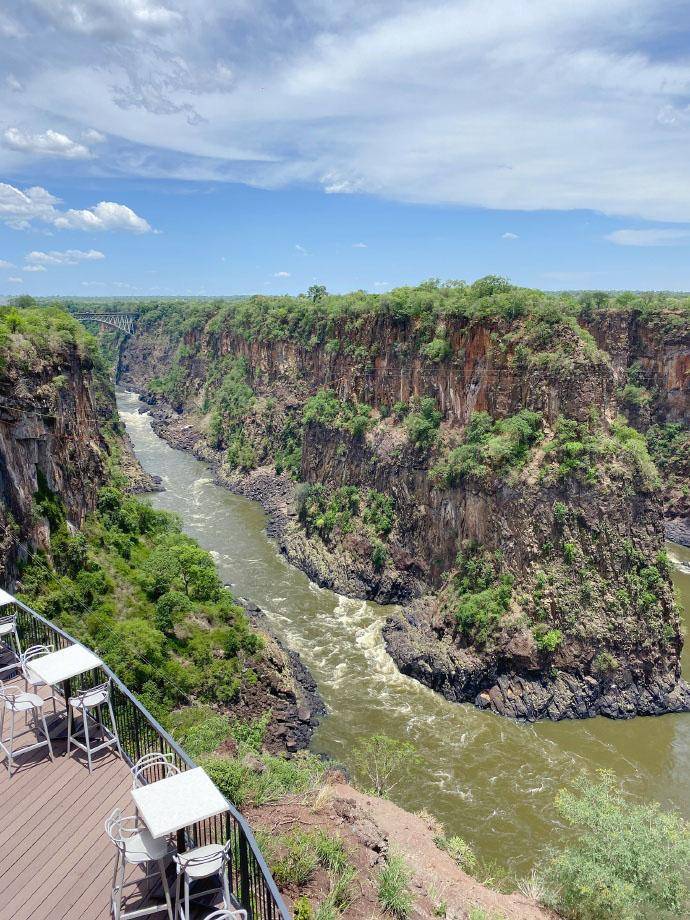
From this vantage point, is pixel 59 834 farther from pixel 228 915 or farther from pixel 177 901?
pixel 228 915

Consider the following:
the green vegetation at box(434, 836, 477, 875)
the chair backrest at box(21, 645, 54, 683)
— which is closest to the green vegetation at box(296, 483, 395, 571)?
the green vegetation at box(434, 836, 477, 875)

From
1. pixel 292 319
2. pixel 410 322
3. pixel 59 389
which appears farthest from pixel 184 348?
pixel 59 389

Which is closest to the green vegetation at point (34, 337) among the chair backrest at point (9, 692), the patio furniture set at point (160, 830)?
the chair backrest at point (9, 692)

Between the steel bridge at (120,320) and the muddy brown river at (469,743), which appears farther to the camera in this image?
the steel bridge at (120,320)

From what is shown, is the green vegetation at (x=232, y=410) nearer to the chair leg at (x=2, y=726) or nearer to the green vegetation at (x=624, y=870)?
the green vegetation at (x=624, y=870)

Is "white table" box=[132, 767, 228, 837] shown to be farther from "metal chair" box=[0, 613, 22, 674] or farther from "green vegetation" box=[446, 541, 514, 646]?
"green vegetation" box=[446, 541, 514, 646]

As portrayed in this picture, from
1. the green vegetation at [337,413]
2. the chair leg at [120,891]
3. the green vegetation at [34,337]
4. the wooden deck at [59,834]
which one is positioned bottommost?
the wooden deck at [59,834]

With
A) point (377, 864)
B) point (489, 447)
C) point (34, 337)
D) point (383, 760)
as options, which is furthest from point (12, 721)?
point (489, 447)
